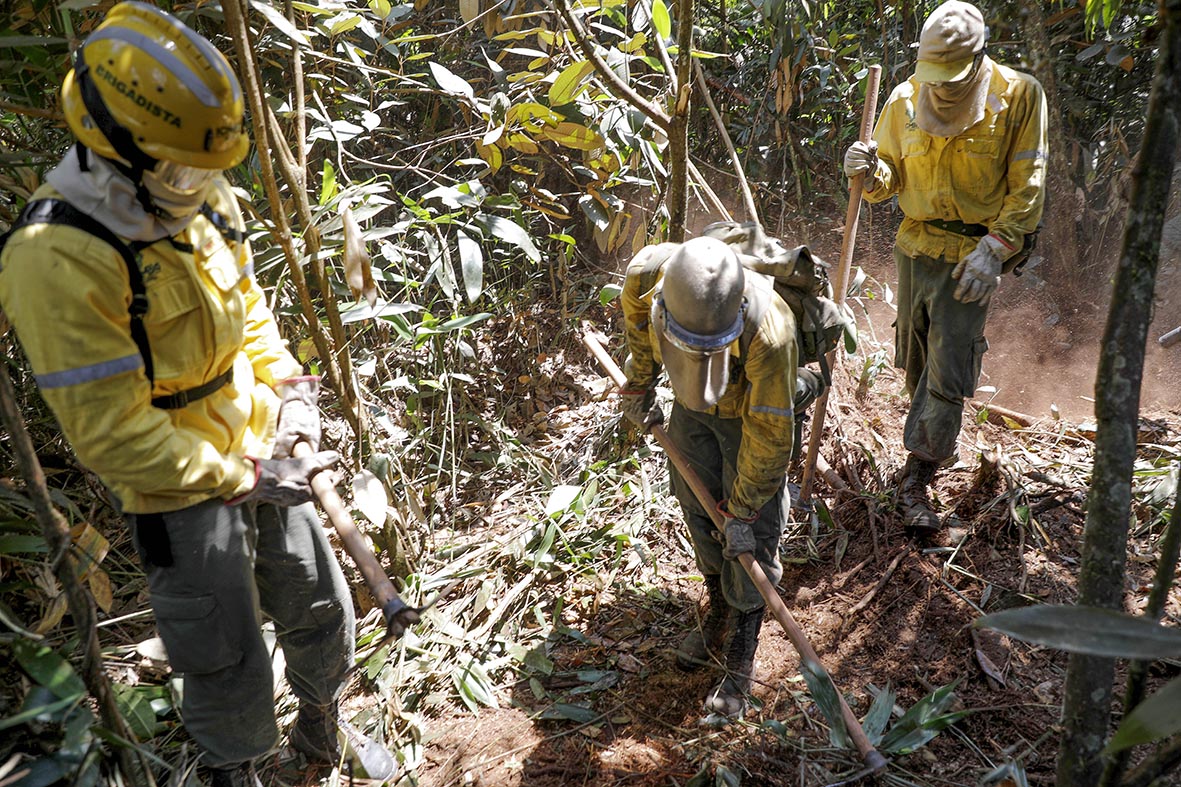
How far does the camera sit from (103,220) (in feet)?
5.28

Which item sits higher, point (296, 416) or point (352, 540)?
point (296, 416)

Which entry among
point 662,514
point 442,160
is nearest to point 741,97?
point 442,160

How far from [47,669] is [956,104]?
3.18 metres

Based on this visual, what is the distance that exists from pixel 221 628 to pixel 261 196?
77.7 inches

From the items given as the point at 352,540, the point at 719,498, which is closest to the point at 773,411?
the point at 719,498

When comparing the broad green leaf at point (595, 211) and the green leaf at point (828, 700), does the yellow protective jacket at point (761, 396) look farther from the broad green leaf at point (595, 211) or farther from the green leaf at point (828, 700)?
the broad green leaf at point (595, 211)

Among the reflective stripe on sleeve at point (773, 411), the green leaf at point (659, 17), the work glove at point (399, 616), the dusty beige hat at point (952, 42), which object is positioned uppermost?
the green leaf at point (659, 17)

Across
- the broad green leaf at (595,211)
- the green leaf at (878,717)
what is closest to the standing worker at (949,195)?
the green leaf at (878,717)

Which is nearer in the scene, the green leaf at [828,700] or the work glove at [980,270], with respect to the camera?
the green leaf at [828,700]

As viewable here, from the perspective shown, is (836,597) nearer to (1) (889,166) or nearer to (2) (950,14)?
(1) (889,166)

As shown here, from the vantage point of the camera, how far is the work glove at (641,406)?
2.85 meters

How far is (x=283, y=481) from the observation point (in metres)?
1.94

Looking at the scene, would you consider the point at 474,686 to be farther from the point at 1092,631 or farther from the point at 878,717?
the point at 1092,631

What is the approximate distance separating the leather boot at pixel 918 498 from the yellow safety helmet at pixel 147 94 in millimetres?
2897
